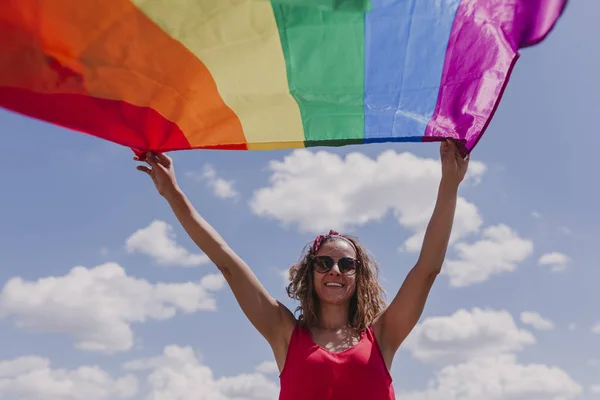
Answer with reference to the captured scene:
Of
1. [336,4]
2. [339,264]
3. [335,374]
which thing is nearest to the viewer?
[335,374]

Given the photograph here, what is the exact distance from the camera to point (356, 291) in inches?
203

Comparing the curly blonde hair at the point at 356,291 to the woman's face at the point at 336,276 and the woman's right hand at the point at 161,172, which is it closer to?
the woman's face at the point at 336,276

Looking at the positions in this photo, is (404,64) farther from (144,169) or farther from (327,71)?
(144,169)

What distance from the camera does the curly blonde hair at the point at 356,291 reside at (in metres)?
5.04

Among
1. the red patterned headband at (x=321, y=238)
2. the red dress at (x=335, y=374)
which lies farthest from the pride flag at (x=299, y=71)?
the red dress at (x=335, y=374)

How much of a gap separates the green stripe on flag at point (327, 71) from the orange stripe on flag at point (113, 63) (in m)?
0.47

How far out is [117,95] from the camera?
15.0ft

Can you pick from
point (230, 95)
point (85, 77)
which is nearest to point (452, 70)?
point (230, 95)

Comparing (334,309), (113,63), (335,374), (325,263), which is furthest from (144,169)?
(335,374)

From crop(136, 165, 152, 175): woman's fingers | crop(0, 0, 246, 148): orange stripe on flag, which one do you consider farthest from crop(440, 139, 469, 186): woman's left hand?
crop(136, 165, 152, 175): woman's fingers

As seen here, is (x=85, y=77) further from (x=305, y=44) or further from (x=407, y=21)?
(x=407, y=21)

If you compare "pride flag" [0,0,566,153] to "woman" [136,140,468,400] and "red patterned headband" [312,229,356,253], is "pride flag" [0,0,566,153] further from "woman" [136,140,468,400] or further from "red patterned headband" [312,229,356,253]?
"red patterned headband" [312,229,356,253]

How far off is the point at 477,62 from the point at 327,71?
94 centimetres

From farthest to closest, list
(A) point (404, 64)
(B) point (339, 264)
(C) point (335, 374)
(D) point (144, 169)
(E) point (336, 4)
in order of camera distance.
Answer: (B) point (339, 264)
(D) point (144, 169)
(A) point (404, 64)
(E) point (336, 4)
(C) point (335, 374)
